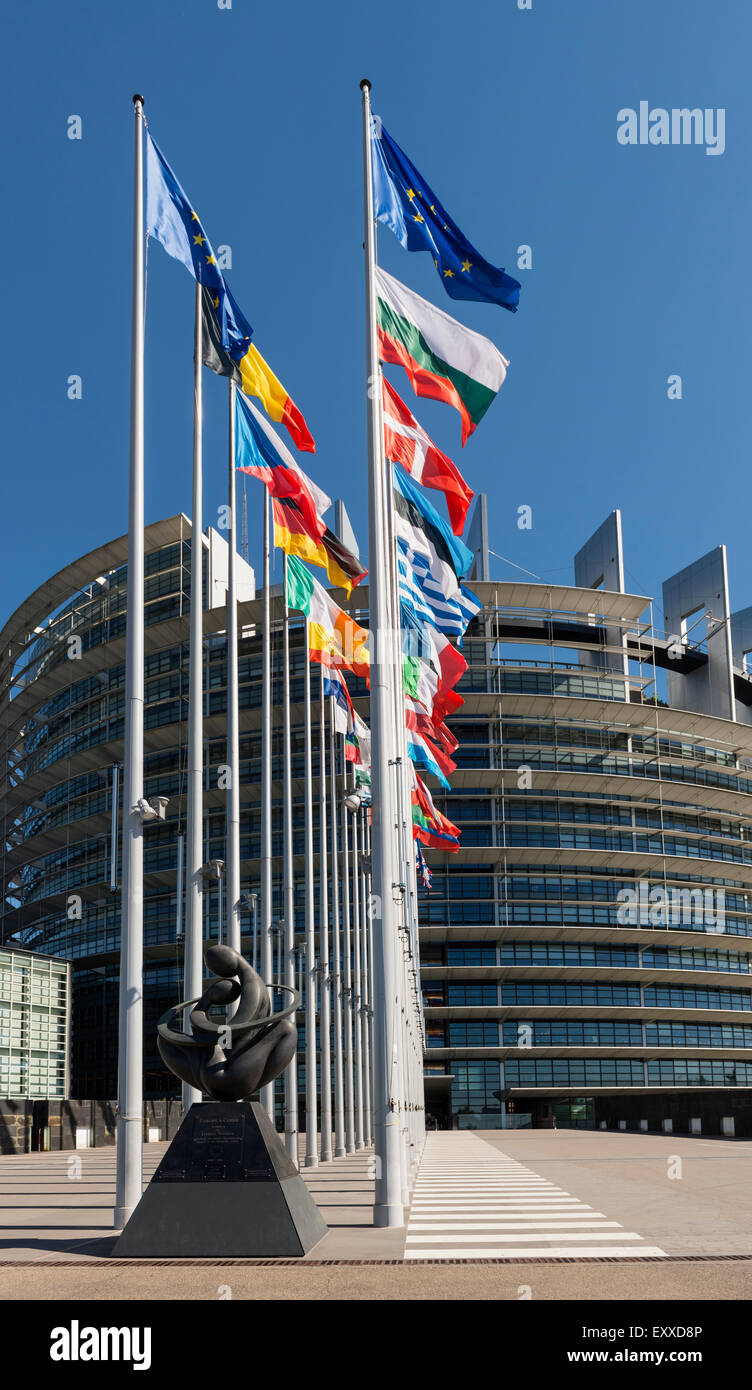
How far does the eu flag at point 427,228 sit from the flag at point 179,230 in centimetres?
295

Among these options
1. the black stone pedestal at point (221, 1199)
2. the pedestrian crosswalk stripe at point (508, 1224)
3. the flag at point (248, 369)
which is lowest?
the pedestrian crosswalk stripe at point (508, 1224)

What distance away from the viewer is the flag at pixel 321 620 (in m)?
29.1

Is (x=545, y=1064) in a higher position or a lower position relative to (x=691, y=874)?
lower

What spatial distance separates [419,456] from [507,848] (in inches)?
2669

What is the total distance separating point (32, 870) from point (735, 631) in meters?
63.0

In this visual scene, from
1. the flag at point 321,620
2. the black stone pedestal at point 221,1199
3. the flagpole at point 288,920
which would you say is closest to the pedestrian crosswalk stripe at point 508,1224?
the black stone pedestal at point 221,1199

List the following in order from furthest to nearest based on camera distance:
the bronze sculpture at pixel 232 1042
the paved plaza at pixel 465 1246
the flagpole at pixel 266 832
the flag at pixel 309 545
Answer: the flagpole at pixel 266 832, the flag at pixel 309 545, the bronze sculpture at pixel 232 1042, the paved plaza at pixel 465 1246

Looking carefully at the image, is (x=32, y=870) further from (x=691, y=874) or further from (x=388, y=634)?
(x=388, y=634)

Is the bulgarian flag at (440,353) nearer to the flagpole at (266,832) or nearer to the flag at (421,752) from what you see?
the flagpole at (266,832)

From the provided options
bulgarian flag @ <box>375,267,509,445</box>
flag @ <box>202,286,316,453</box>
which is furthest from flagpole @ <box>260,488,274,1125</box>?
bulgarian flag @ <box>375,267,509,445</box>

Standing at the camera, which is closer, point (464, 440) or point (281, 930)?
point (464, 440)

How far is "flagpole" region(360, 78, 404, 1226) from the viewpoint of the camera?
16844 millimetres
